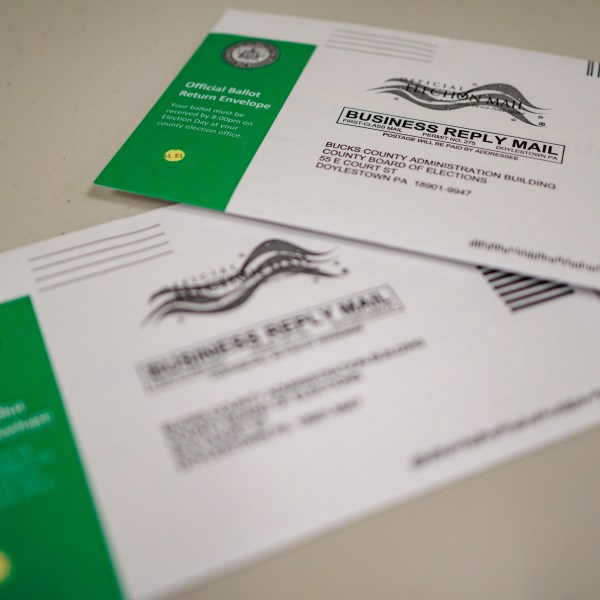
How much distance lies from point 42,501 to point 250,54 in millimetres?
517

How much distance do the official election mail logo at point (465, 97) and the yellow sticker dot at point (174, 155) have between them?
0.71 ft

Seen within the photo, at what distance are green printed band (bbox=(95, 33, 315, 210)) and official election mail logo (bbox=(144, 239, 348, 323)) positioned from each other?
0.06 m

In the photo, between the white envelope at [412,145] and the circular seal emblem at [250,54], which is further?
the circular seal emblem at [250,54]

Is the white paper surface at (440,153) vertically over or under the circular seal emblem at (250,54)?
under

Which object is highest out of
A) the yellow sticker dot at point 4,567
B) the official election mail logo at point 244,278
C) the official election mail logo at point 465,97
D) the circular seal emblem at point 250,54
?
the circular seal emblem at point 250,54

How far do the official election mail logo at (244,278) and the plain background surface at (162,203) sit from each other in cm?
12

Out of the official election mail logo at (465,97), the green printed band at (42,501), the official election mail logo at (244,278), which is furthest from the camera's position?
the official election mail logo at (465,97)

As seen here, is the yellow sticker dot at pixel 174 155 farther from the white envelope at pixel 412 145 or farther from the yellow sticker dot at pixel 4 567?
the yellow sticker dot at pixel 4 567

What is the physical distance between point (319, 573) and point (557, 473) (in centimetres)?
18

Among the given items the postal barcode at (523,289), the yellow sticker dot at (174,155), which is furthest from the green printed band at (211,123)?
the postal barcode at (523,289)

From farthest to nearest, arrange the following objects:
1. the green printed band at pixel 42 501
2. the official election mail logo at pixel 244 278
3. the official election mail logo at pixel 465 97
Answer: the official election mail logo at pixel 465 97 < the official election mail logo at pixel 244 278 < the green printed band at pixel 42 501

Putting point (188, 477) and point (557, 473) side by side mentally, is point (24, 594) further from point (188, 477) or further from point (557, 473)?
point (557, 473)

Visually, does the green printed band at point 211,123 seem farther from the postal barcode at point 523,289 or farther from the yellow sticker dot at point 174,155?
the postal barcode at point 523,289

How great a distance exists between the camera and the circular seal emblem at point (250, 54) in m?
0.71
